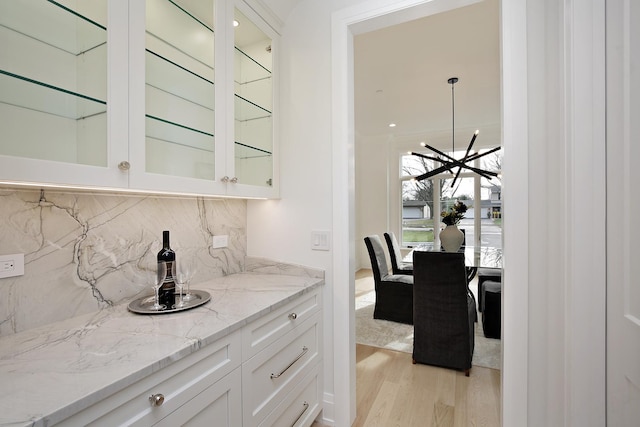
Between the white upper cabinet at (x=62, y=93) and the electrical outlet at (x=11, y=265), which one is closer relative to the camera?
the white upper cabinet at (x=62, y=93)

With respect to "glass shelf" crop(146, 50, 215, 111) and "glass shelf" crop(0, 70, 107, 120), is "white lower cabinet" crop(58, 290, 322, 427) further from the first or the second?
"glass shelf" crop(146, 50, 215, 111)

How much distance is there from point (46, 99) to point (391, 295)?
10.5ft

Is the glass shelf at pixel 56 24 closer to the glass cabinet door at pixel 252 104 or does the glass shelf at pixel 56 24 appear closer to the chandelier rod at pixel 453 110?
the glass cabinet door at pixel 252 104

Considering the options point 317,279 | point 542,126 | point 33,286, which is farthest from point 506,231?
point 33,286

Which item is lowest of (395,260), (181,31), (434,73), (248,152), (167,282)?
(395,260)

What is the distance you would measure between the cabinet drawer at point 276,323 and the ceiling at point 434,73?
242 centimetres

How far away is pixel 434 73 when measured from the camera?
3.39 m

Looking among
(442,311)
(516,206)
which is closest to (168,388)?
(516,206)

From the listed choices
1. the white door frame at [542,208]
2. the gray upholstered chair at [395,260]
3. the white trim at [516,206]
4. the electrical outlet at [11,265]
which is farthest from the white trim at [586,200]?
the gray upholstered chair at [395,260]

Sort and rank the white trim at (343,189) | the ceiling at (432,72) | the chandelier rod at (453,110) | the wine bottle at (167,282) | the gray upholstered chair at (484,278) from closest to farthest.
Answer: the wine bottle at (167,282)
the white trim at (343,189)
the ceiling at (432,72)
the gray upholstered chair at (484,278)
the chandelier rod at (453,110)

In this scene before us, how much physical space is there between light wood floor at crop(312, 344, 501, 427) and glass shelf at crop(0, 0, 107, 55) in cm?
221

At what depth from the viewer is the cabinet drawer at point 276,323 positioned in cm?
119

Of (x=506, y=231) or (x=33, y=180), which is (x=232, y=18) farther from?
(x=506, y=231)

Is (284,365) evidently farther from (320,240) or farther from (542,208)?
(542,208)
